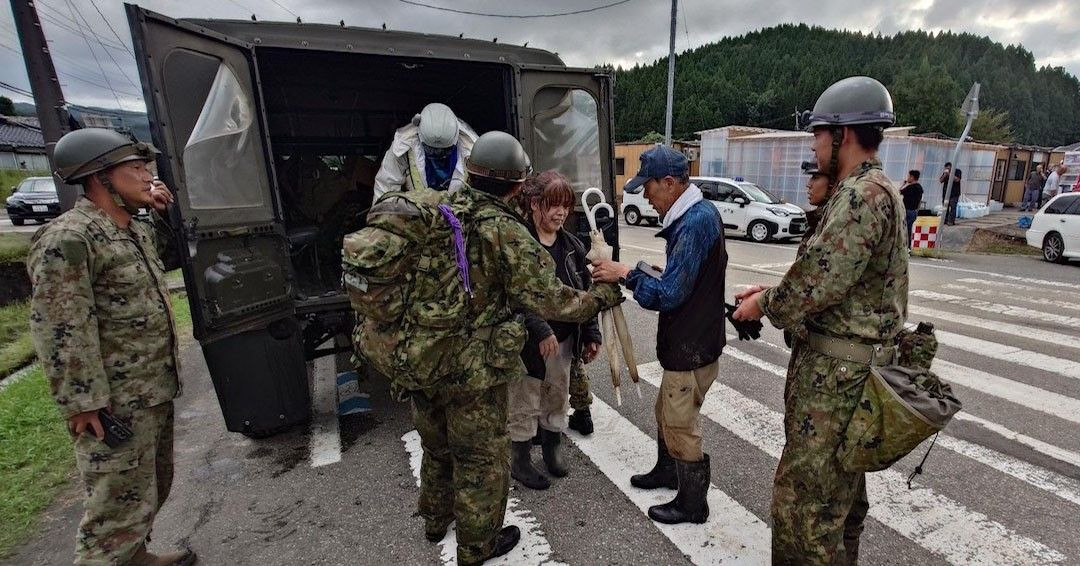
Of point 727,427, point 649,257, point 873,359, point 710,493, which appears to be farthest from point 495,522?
point 649,257

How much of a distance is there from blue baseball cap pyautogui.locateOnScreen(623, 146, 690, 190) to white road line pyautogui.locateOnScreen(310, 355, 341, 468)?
8.99 feet

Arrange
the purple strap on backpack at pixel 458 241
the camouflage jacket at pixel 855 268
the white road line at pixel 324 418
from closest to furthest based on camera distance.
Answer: the camouflage jacket at pixel 855 268 → the purple strap on backpack at pixel 458 241 → the white road line at pixel 324 418

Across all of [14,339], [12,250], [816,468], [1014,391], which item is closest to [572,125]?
[816,468]

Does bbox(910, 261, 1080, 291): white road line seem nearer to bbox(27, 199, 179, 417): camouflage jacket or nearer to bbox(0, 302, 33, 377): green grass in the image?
bbox(27, 199, 179, 417): camouflage jacket

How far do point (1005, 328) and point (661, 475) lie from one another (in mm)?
5783

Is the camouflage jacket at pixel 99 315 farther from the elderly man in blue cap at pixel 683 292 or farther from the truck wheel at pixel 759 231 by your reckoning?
the truck wheel at pixel 759 231

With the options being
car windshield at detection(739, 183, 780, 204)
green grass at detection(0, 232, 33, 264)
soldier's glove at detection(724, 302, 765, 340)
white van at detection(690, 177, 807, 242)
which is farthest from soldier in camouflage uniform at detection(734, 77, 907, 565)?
car windshield at detection(739, 183, 780, 204)

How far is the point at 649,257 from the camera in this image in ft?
38.3

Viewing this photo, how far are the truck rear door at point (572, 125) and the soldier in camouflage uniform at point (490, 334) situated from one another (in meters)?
1.94

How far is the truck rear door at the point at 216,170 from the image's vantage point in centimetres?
290

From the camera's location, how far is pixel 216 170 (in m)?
3.27

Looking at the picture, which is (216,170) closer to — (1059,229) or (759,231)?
(759,231)

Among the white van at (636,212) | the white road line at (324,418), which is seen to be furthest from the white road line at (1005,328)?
the white van at (636,212)

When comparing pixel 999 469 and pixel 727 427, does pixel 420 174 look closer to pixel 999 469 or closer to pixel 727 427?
pixel 727 427
